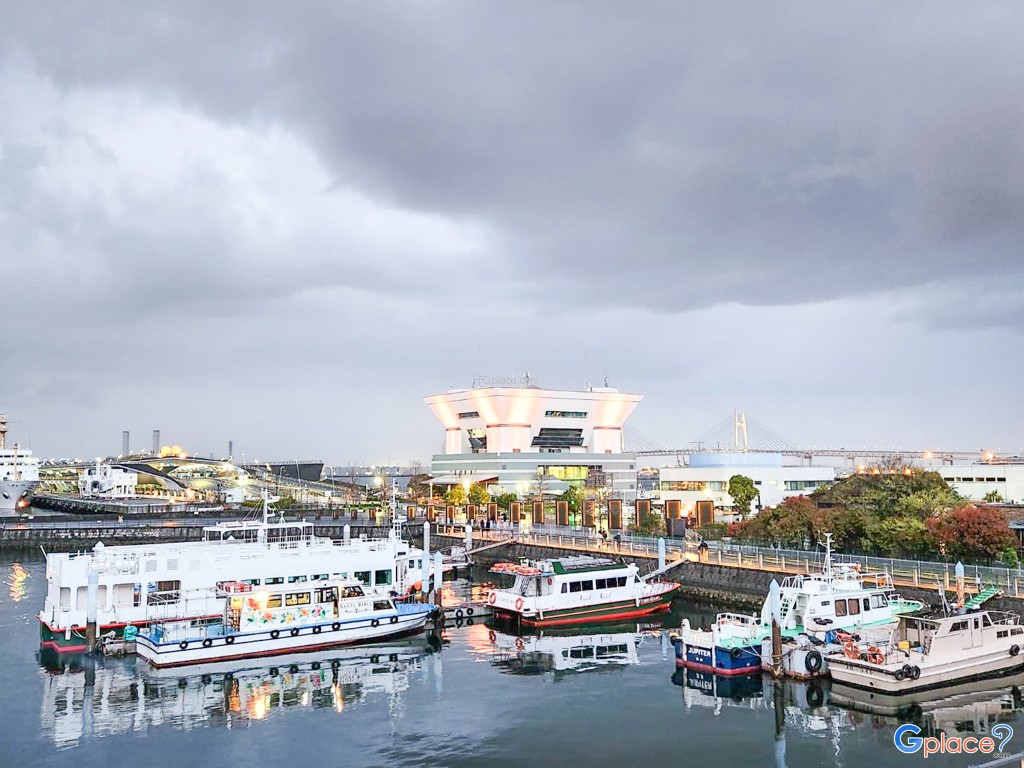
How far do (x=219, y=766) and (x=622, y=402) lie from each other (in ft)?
453

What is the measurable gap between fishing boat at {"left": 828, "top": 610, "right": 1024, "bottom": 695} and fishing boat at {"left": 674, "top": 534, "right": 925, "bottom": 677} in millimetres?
1460

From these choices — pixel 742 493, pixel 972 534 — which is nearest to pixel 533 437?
pixel 742 493

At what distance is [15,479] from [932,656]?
136 meters

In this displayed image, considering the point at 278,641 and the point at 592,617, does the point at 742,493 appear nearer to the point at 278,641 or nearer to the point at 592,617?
the point at 592,617

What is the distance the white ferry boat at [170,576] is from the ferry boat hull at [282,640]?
8.84 feet

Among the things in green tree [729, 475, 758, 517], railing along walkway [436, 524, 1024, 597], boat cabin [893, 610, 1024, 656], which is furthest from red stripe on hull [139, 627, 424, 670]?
green tree [729, 475, 758, 517]

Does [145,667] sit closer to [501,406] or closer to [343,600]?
[343,600]

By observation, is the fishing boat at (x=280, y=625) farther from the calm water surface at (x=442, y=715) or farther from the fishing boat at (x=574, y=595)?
the fishing boat at (x=574, y=595)

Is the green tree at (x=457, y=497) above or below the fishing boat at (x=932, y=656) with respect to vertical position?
above

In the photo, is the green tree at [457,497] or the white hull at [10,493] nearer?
the green tree at [457,497]

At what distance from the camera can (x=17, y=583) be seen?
2420 inches

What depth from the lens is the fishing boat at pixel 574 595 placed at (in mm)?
45781

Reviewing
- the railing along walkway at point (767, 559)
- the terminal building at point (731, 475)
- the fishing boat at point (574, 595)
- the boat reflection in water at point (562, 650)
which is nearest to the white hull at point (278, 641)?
the boat reflection in water at point (562, 650)

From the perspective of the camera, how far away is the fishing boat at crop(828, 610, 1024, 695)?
29.8 m
